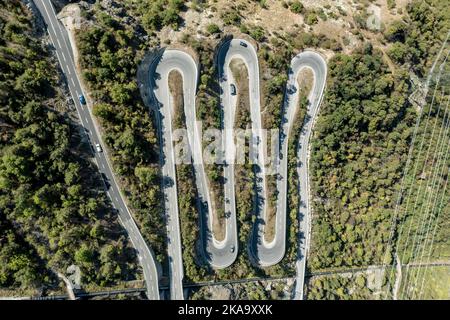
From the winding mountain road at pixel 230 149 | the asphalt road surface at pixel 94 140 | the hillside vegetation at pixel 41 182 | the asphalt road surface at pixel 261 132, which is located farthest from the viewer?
the asphalt road surface at pixel 261 132

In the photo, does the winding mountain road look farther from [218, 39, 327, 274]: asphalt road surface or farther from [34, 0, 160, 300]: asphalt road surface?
[34, 0, 160, 300]: asphalt road surface

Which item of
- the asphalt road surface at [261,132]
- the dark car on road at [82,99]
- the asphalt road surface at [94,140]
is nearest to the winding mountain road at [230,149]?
the asphalt road surface at [261,132]

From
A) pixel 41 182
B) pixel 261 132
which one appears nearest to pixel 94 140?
pixel 41 182

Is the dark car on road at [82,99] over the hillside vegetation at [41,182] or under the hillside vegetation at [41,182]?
over

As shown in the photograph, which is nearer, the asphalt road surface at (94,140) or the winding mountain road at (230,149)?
the asphalt road surface at (94,140)

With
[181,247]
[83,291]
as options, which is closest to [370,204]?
[181,247]

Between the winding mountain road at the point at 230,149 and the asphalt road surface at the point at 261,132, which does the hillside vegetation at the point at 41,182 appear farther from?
the asphalt road surface at the point at 261,132

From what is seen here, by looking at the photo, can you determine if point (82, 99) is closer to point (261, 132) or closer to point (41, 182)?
point (41, 182)

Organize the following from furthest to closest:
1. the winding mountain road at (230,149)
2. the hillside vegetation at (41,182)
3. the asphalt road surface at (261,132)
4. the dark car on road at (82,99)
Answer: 1. the asphalt road surface at (261,132)
2. the winding mountain road at (230,149)
3. the dark car on road at (82,99)
4. the hillside vegetation at (41,182)

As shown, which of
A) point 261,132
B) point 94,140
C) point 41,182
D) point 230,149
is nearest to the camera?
point 41,182
